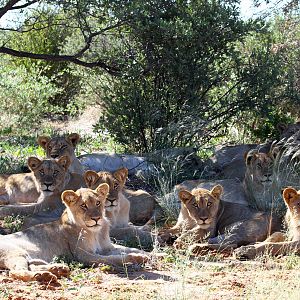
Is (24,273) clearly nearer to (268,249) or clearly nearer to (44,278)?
(44,278)

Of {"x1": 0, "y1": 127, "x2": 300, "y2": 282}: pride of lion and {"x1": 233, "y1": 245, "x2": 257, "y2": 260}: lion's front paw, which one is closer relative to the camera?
{"x1": 0, "y1": 127, "x2": 300, "y2": 282}: pride of lion

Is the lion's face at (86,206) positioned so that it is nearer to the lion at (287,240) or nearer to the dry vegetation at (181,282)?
the dry vegetation at (181,282)

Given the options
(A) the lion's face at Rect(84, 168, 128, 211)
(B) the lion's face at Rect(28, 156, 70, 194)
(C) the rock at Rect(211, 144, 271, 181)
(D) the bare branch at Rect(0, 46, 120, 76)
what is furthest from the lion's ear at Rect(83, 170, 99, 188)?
(D) the bare branch at Rect(0, 46, 120, 76)

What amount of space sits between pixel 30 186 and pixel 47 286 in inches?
155

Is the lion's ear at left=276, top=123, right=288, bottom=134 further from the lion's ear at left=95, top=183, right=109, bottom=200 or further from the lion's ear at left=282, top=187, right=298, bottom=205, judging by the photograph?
the lion's ear at left=95, top=183, right=109, bottom=200

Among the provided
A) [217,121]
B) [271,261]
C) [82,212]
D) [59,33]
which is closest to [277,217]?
[271,261]

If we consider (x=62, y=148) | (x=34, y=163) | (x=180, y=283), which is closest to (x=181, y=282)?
(x=180, y=283)

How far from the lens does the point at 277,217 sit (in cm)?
861

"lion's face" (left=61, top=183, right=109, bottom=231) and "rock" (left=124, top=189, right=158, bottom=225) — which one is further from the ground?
"lion's face" (left=61, top=183, right=109, bottom=231)

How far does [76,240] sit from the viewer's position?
7.48 metres

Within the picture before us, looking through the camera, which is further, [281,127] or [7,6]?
[281,127]

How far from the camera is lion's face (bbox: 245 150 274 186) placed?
9.89m

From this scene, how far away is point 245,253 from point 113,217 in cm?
153

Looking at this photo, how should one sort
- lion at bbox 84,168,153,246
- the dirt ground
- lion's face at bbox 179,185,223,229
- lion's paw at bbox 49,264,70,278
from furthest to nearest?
1. lion at bbox 84,168,153,246
2. lion's face at bbox 179,185,223,229
3. lion's paw at bbox 49,264,70,278
4. the dirt ground
